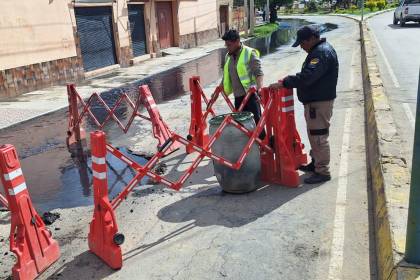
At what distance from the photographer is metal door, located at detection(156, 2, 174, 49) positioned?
25.9 meters

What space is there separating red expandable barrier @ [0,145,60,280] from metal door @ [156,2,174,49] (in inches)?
899

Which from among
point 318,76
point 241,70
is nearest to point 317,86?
point 318,76

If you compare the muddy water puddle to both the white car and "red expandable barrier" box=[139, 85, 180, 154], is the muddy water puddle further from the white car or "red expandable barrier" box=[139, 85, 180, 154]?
the white car

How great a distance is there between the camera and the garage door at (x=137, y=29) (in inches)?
882

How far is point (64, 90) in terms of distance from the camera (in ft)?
49.1

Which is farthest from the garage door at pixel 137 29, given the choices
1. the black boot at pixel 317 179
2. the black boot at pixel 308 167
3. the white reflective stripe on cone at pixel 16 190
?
the white reflective stripe on cone at pixel 16 190

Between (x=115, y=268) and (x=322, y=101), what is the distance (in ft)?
10.1

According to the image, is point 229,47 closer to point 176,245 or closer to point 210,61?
point 176,245

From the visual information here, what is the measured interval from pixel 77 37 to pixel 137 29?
6231mm

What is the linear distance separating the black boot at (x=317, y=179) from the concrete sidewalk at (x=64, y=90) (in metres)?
7.81

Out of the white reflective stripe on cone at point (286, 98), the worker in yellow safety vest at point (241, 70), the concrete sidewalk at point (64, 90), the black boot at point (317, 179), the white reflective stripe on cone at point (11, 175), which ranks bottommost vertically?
the concrete sidewalk at point (64, 90)

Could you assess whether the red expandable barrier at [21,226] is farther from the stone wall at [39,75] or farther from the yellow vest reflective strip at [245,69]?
the stone wall at [39,75]

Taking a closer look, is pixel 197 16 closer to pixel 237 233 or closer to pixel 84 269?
pixel 237 233

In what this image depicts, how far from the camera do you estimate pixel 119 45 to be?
2045 cm
